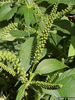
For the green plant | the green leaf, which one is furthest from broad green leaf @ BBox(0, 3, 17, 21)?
the green leaf

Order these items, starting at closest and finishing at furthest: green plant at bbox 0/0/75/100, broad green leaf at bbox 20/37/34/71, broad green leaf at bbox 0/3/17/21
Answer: green plant at bbox 0/0/75/100 < broad green leaf at bbox 20/37/34/71 < broad green leaf at bbox 0/3/17/21

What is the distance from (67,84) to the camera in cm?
94

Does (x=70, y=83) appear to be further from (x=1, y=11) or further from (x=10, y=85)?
(x=1, y=11)

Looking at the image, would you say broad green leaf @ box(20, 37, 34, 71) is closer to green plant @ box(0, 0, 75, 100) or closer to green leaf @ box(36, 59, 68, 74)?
green plant @ box(0, 0, 75, 100)

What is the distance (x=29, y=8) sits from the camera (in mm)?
884

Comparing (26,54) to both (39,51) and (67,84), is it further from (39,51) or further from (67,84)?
(67,84)

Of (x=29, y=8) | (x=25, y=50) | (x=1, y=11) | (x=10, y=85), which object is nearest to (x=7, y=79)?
(x=10, y=85)

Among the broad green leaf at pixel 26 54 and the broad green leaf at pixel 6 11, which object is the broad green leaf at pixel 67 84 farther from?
the broad green leaf at pixel 6 11

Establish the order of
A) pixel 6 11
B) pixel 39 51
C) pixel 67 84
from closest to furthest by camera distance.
→ 1. pixel 39 51
2. pixel 67 84
3. pixel 6 11

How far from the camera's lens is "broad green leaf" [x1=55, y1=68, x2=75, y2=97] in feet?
2.91

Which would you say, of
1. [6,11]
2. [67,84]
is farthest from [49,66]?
[6,11]

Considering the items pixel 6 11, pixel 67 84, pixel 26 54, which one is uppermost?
pixel 6 11

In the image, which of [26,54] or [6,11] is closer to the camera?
[26,54]

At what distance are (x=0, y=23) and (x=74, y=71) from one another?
981mm
